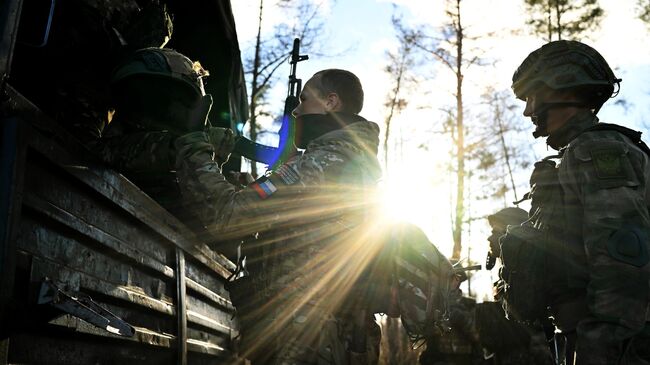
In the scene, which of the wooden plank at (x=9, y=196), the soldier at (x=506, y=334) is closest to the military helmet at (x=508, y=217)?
the soldier at (x=506, y=334)

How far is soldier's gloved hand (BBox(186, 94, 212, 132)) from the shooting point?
2953 mm

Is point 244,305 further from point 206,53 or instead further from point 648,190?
point 206,53

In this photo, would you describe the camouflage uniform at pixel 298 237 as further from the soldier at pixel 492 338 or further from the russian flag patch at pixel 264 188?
the soldier at pixel 492 338

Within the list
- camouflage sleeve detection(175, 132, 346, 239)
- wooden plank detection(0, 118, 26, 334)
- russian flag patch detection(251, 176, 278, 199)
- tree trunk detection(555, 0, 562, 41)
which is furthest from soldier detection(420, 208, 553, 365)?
tree trunk detection(555, 0, 562, 41)

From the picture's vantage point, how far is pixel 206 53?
17.5 feet

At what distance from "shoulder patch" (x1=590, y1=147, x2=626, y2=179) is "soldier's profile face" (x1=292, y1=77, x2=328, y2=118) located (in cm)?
160

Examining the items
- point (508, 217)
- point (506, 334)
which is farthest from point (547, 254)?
point (506, 334)

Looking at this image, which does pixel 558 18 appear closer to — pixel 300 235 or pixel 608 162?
pixel 608 162

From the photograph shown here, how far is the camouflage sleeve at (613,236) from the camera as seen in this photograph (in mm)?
2348

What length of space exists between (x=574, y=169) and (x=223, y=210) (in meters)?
1.87

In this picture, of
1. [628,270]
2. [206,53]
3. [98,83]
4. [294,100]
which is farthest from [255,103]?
[628,270]

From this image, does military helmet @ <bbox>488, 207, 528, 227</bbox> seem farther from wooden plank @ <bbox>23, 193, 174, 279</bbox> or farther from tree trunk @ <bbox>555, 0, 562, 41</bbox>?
tree trunk @ <bbox>555, 0, 562, 41</bbox>

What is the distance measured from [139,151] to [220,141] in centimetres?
43

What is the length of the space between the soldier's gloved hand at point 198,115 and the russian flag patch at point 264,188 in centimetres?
55
